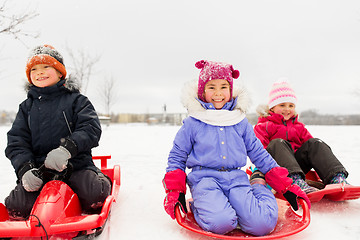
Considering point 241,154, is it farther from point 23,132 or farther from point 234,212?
point 23,132

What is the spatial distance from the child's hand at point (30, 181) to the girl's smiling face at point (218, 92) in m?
1.31

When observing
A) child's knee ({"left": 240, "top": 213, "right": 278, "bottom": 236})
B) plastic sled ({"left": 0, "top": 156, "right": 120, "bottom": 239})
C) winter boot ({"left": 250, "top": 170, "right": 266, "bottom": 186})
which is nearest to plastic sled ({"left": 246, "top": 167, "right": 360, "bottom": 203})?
winter boot ({"left": 250, "top": 170, "right": 266, "bottom": 186})

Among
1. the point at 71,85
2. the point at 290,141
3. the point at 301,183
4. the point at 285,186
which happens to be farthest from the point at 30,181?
the point at 290,141

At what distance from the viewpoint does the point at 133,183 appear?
3117 mm

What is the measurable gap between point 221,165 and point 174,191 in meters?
0.38

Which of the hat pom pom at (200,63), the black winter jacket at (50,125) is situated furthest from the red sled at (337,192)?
the black winter jacket at (50,125)

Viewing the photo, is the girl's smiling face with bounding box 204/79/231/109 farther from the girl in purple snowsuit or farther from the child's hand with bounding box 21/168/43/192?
the child's hand with bounding box 21/168/43/192

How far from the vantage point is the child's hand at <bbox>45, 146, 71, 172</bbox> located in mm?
1763

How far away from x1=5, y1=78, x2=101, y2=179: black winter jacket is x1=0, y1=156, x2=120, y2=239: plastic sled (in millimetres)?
371

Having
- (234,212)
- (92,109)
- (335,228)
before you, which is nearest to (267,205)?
(234,212)

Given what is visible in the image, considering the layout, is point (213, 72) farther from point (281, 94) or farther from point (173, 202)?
point (281, 94)

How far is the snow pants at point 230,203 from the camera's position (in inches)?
65.0

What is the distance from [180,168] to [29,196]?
1016mm

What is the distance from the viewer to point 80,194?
1899mm
